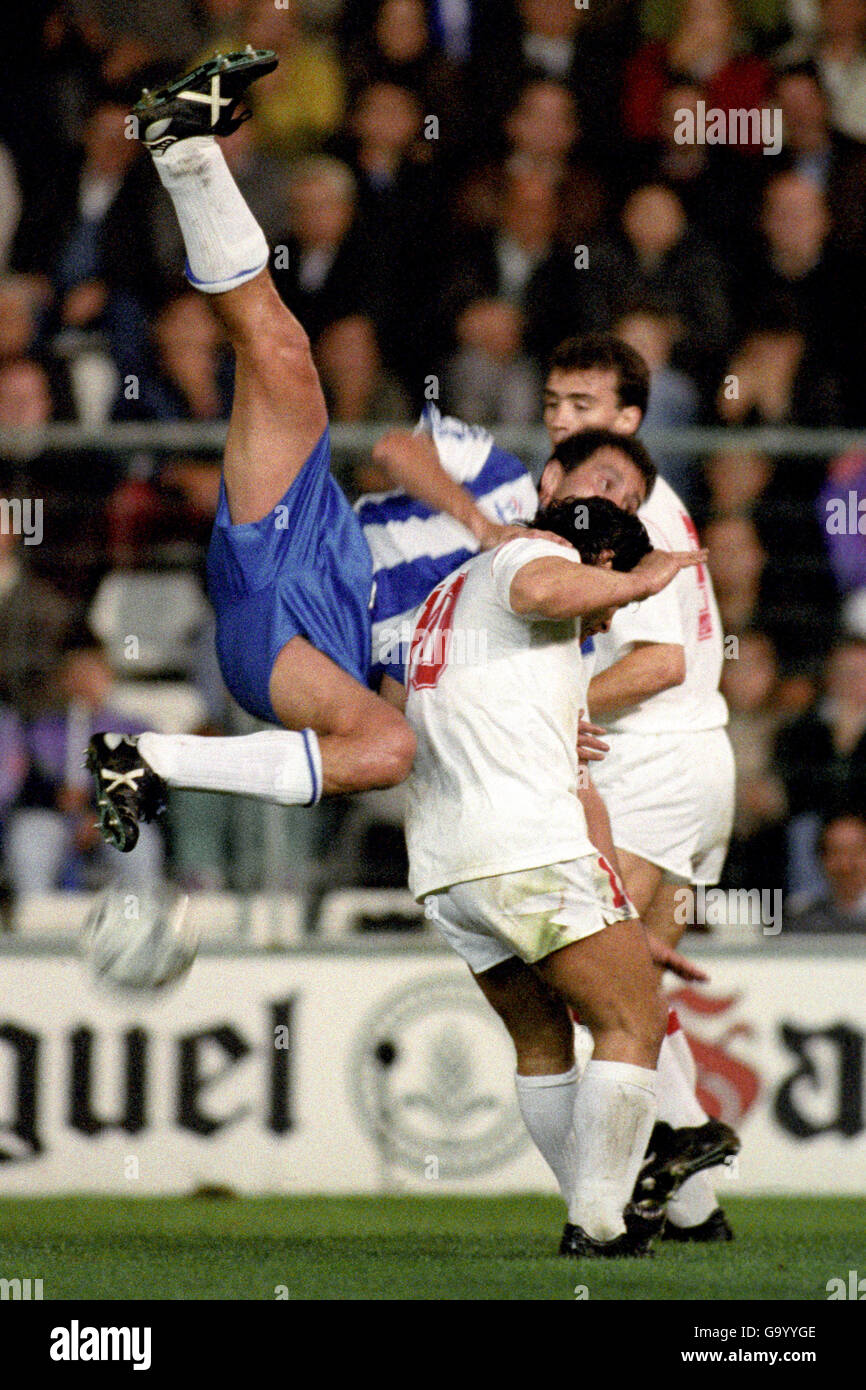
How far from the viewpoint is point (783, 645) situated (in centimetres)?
820

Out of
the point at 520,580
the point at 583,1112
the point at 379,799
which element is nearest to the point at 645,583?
the point at 520,580

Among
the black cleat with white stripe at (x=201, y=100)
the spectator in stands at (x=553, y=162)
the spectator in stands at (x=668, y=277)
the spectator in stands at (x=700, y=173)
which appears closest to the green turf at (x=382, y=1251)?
A: the black cleat with white stripe at (x=201, y=100)

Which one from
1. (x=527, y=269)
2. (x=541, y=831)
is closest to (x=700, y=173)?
(x=527, y=269)

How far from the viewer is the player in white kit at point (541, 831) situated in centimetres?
502

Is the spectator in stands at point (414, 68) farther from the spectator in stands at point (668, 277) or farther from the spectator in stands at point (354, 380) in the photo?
the spectator in stands at point (354, 380)

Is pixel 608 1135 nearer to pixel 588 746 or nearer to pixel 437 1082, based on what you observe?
pixel 588 746

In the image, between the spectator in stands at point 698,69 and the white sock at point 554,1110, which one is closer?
the white sock at point 554,1110

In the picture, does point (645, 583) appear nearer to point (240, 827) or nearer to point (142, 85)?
point (240, 827)

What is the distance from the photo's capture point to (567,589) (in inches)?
192

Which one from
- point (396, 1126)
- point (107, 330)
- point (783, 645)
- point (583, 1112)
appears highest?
point (107, 330)

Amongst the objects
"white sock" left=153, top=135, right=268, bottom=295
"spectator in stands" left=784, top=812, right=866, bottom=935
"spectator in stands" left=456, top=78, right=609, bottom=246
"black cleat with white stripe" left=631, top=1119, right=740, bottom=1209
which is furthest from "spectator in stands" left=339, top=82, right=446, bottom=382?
"black cleat with white stripe" left=631, top=1119, right=740, bottom=1209

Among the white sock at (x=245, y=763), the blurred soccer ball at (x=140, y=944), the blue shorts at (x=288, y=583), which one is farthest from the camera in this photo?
the blue shorts at (x=288, y=583)

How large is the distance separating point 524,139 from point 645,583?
5.36 meters

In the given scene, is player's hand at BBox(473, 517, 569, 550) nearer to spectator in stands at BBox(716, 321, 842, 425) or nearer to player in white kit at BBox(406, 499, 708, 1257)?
player in white kit at BBox(406, 499, 708, 1257)
